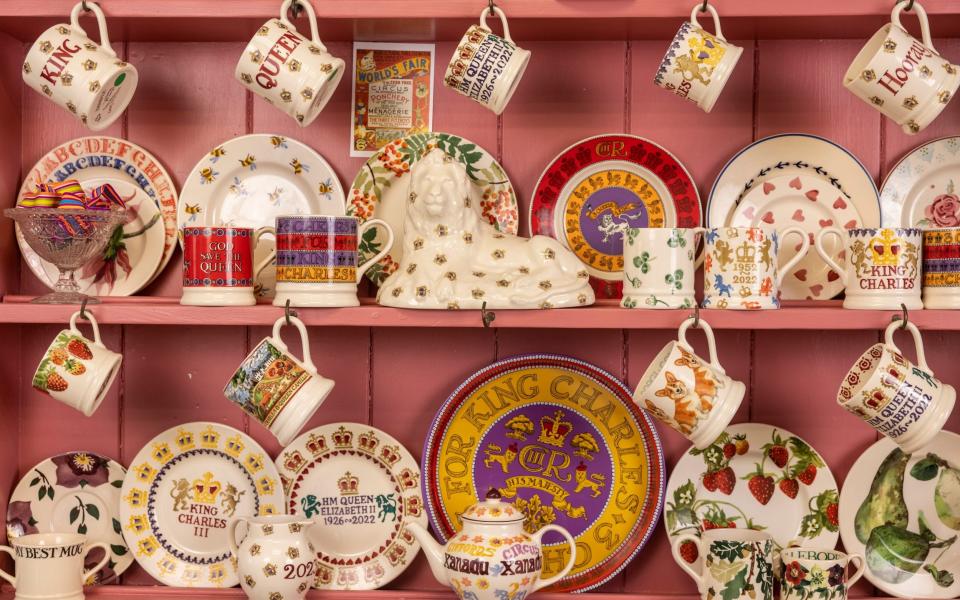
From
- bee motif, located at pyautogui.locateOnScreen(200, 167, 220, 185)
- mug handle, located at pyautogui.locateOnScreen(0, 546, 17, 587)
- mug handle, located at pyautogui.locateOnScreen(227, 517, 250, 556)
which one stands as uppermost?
bee motif, located at pyautogui.locateOnScreen(200, 167, 220, 185)

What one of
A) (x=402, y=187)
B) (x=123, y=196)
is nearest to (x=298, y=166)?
(x=402, y=187)


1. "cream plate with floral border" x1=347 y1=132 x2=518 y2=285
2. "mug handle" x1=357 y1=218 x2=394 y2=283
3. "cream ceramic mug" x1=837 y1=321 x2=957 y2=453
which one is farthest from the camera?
"cream plate with floral border" x1=347 y1=132 x2=518 y2=285

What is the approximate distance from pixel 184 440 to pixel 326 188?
41 centimetres

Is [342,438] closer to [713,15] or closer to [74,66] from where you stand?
[74,66]

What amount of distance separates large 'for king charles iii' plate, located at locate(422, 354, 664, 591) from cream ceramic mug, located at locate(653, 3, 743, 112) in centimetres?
41

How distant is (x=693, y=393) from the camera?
4.10ft

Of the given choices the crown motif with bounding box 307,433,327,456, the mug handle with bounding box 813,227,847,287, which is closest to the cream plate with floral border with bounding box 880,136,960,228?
the mug handle with bounding box 813,227,847,287

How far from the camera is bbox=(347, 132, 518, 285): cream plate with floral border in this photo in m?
1.44

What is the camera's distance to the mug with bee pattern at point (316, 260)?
1294mm

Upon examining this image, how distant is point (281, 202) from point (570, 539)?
2.01 feet

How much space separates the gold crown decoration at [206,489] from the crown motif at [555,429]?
0.47m

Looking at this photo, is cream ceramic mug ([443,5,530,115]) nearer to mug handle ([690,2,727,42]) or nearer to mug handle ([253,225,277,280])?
mug handle ([690,2,727,42])

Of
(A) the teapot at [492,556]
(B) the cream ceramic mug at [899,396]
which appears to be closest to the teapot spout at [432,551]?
(A) the teapot at [492,556]

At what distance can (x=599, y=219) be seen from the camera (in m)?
1.46
